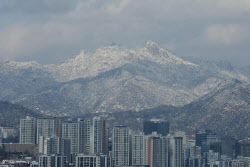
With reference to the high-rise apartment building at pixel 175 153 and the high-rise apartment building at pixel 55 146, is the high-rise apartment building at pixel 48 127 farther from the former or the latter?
the high-rise apartment building at pixel 175 153

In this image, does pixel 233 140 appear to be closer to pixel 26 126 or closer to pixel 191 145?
pixel 191 145

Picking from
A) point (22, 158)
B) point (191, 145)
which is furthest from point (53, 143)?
point (191, 145)

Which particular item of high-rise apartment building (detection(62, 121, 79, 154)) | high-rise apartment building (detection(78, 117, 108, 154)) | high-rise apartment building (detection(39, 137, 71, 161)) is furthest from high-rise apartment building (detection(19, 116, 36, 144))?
high-rise apartment building (detection(39, 137, 71, 161))

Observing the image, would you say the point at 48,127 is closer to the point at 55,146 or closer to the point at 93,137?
the point at 93,137

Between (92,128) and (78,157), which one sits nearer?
(78,157)

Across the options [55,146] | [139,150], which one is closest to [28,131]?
[55,146]

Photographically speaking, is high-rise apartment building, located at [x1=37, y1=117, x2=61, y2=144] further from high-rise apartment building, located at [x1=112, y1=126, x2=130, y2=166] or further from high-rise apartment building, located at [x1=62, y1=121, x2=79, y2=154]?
high-rise apartment building, located at [x1=112, y1=126, x2=130, y2=166]

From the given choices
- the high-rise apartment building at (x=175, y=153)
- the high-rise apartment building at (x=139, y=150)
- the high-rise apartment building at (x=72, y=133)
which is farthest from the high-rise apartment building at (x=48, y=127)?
the high-rise apartment building at (x=175, y=153)
